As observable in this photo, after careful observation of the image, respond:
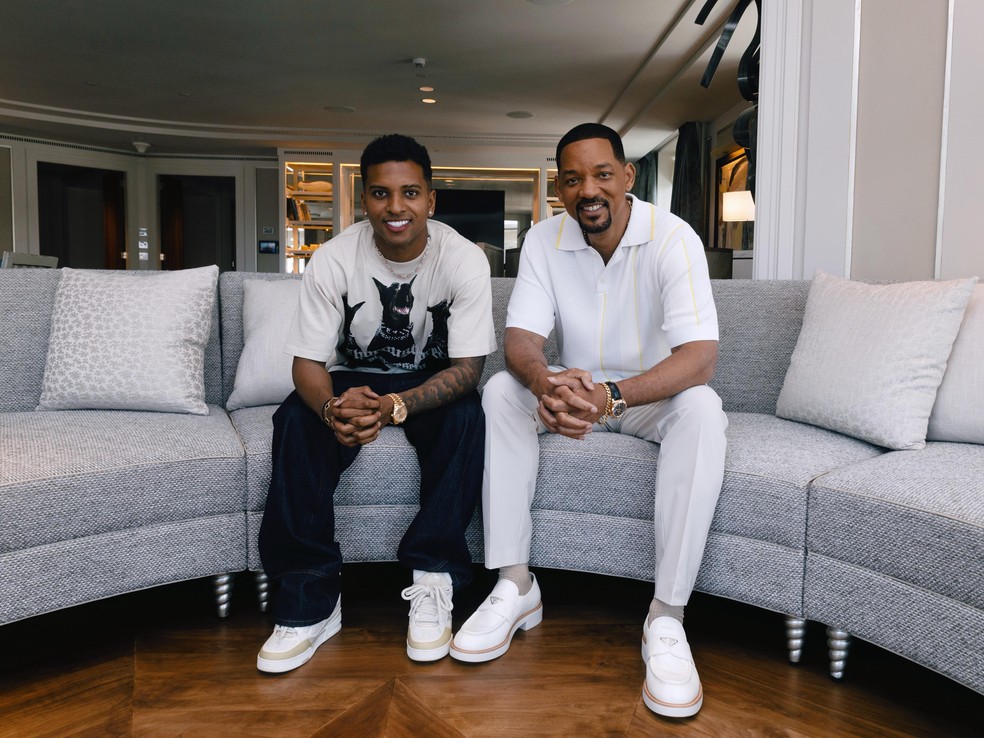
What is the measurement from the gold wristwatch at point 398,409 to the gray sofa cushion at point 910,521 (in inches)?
33.6

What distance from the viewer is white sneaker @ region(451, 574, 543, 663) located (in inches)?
58.0

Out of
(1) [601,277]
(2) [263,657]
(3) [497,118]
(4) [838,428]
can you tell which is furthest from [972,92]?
(3) [497,118]

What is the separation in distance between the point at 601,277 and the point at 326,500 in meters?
0.83

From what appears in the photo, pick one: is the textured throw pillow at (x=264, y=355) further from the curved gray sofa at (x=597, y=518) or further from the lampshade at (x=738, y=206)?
the lampshade at (x=738, y=206)

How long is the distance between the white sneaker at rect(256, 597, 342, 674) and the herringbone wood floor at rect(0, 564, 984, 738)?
0.02 meters

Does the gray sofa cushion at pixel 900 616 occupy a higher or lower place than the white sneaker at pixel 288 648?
higher

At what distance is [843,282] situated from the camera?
197cm

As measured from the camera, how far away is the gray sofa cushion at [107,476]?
1365 mm

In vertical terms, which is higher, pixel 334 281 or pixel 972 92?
pixel 972 92

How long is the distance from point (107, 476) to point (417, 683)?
727mm

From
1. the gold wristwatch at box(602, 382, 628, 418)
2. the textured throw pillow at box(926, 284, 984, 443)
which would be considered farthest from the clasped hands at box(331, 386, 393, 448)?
the textured throw pillow at box(926, 284, 984, 443)

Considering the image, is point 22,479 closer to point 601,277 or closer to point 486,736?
point 486,736

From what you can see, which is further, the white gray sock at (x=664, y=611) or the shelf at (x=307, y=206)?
the shelf at (x=307, y=206)

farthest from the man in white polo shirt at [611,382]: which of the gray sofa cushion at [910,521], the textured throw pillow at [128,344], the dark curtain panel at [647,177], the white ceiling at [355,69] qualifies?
the dark curtain panel at [647,177]
